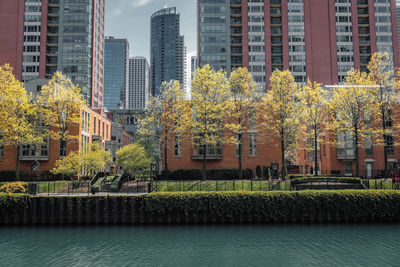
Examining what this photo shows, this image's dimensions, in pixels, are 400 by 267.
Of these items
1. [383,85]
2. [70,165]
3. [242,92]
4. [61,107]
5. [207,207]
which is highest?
[383,85]

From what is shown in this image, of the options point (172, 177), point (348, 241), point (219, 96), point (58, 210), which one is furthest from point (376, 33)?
point (58, 210)

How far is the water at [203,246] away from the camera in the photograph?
713 inches

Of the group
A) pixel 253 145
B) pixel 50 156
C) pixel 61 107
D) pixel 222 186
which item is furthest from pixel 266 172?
pixel 50 156

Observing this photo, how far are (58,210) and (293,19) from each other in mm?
84516

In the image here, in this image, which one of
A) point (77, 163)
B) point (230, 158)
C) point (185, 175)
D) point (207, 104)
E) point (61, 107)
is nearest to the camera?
point (77, 163)

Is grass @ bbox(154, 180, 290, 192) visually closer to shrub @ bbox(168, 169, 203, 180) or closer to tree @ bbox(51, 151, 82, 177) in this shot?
shrub @ bbox(168, 169, 203, 180)

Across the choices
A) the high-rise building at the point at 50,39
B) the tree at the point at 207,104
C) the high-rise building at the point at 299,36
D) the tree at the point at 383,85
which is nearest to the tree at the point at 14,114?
the tree at the point at 207,104

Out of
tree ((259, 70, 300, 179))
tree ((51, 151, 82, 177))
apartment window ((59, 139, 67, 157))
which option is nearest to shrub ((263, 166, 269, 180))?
tree ((259, 70, 300, 179))

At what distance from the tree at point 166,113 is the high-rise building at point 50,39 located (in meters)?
55.7

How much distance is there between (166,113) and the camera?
144 ft

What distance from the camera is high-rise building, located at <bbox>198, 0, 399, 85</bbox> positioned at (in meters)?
88.7

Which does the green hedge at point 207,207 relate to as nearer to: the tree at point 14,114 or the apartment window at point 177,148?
the tree at point 14,114

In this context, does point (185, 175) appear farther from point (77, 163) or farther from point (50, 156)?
point (50, 156)

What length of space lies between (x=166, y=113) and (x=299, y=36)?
2458 inches
